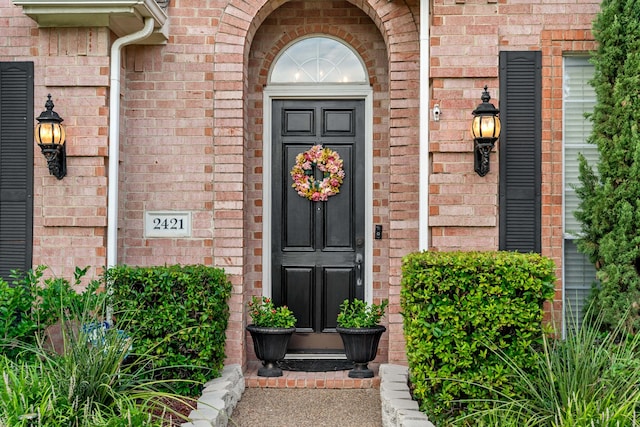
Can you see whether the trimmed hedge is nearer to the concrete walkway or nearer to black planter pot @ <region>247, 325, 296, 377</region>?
the concrete walkway

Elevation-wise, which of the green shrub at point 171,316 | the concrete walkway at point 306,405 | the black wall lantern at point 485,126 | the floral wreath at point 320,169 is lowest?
the concrete walkway at point 306,405

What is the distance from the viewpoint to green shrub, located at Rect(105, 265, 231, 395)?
14.4 feet

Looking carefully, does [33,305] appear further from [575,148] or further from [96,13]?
[575,148]

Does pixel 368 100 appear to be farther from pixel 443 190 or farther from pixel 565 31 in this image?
pixel 565 31

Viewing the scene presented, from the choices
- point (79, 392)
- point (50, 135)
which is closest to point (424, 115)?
point (50, 135)

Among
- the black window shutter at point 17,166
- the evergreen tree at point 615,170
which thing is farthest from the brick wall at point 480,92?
the black window shutter at point 17,166

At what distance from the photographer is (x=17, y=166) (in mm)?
4945

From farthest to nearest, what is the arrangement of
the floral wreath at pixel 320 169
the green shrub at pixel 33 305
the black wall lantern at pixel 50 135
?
the floral wreath at pixel 320 169 → the black wall lantern at pixel 50 135 → the green shrub at pixel 33 305

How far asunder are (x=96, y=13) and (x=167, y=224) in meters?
1.74

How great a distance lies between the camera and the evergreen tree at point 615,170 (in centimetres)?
424

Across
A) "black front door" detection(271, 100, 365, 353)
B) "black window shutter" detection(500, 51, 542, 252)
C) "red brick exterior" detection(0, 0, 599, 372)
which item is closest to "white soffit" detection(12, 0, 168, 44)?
"red brick exterior" detection(0, 0, 599, 372)

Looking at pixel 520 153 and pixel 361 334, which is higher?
pixel 520 153

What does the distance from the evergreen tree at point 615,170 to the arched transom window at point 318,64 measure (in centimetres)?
206

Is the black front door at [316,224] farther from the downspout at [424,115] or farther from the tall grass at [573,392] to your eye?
the tall grass at [573,392]
